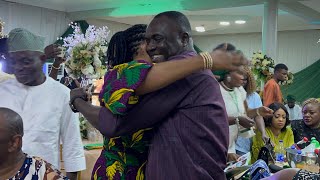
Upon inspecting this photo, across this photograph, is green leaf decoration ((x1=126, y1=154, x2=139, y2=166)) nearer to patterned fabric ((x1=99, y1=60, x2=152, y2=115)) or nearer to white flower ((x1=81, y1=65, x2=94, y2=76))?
patterned fabric ((x1=99, y1=60, x2=152, y2=115))

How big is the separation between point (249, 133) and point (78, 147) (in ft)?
4.31

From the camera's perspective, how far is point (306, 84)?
34.8ft

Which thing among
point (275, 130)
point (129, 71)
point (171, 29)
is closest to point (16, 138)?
point (129, 71)

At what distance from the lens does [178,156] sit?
41.7 inches

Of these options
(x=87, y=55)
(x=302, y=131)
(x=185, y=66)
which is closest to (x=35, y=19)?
(x=87, y=55)

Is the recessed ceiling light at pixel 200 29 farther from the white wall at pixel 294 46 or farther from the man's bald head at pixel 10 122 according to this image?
the man's bald head at pixel 10 122

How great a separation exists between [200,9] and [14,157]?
641 cm

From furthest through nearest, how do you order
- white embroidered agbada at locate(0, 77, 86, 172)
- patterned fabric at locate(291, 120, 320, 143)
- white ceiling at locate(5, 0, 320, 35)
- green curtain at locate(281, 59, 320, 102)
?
green curtain at locate(281, 59, 320, 102)
white ceiling at locate(5, 0, 320, 35)
patterned fabric at locate(291, 120, 320, 143)
white embroidered agbada at locate(0, 77, 86, 172)

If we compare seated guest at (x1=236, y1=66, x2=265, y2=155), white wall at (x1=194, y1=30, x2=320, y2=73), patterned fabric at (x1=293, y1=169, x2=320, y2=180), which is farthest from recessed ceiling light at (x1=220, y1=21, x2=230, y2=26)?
patterned fabric at (x1=293, y1=169, x2=320, y2=180)

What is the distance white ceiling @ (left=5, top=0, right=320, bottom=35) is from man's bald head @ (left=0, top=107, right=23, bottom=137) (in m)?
5.90

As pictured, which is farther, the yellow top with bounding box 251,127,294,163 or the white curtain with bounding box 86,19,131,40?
the white curtain with bounding box 86,19,131,40

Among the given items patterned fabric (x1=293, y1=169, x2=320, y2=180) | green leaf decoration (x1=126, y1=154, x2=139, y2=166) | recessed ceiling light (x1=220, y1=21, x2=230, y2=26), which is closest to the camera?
green leaf decoration (x1=126, y1=154, x2=139, y2=166)

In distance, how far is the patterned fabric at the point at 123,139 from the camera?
42.0 inches

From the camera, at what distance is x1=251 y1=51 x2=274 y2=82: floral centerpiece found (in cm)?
532
